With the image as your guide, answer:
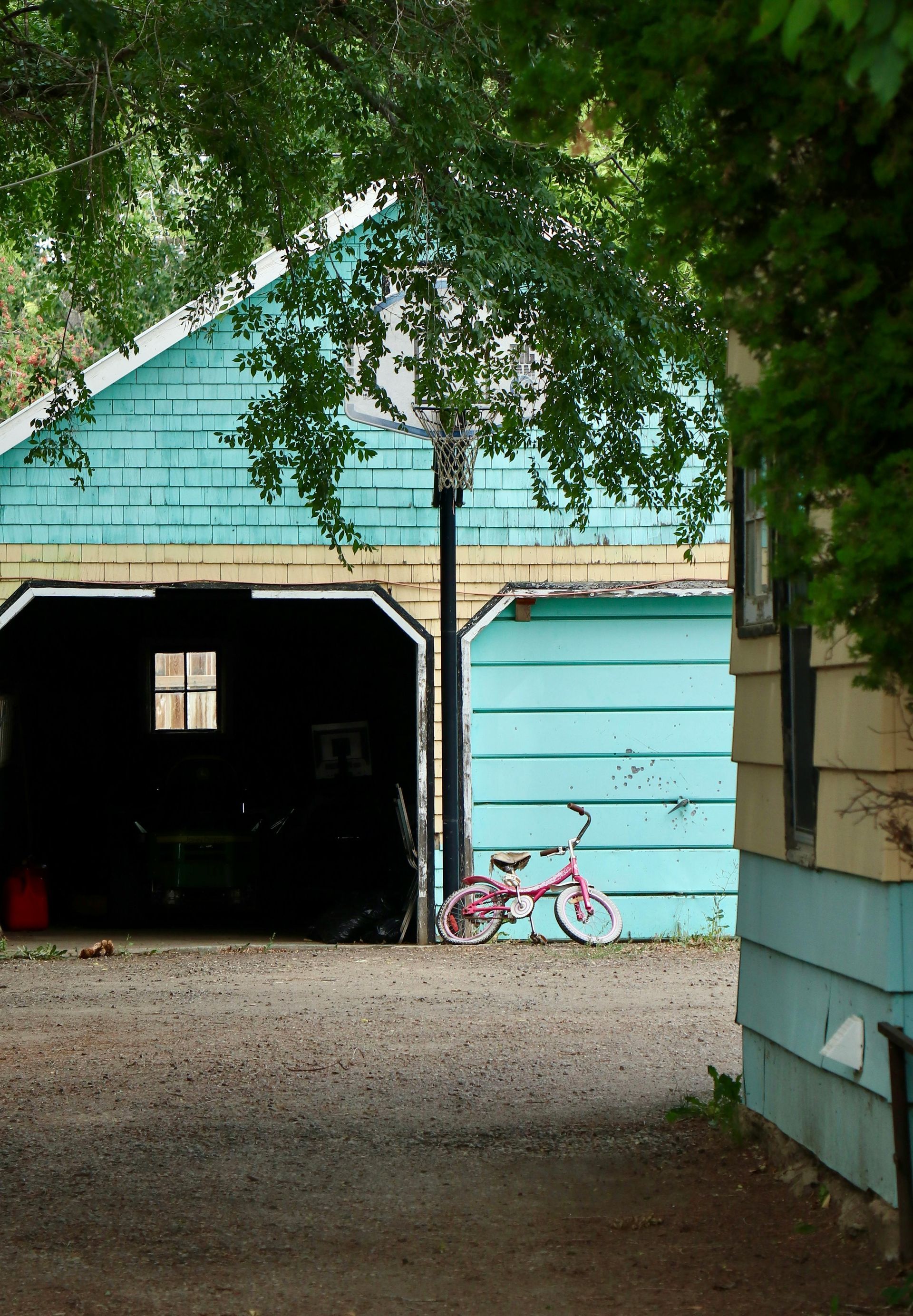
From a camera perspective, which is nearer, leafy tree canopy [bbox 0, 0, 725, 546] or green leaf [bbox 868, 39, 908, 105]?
green leaf [bbox 868, 39, 908, 105]

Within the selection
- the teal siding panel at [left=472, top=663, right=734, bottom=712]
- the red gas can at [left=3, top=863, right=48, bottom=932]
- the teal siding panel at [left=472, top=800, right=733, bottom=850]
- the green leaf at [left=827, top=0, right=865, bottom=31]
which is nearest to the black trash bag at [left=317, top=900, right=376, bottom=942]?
the teal siding panel at [left=472, top=800, right=733, bottom=850]

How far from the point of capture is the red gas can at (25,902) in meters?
14.4

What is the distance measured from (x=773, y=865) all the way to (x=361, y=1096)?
271 centimetres

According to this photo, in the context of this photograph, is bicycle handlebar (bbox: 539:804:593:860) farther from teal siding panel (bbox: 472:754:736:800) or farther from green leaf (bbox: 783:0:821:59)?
green leaf (bbox: 783:0:821:59)

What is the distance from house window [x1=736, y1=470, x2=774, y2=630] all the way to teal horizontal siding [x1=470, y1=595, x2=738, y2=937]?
22.9 ft

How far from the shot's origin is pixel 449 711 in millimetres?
12625

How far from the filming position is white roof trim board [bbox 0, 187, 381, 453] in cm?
1213

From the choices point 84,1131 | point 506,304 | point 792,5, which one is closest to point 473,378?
point 506,304

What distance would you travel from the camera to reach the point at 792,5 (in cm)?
226

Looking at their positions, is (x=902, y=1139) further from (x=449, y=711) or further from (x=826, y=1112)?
(x=449, y=711)

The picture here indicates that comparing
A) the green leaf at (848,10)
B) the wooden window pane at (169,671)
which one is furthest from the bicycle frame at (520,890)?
the green leaf at (848,10)

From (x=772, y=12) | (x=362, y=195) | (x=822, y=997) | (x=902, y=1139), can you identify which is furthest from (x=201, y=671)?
(x=772, y=12)

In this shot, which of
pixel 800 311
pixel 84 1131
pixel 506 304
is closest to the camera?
pixel 800 311

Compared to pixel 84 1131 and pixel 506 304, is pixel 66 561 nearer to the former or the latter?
pixel 506 304
